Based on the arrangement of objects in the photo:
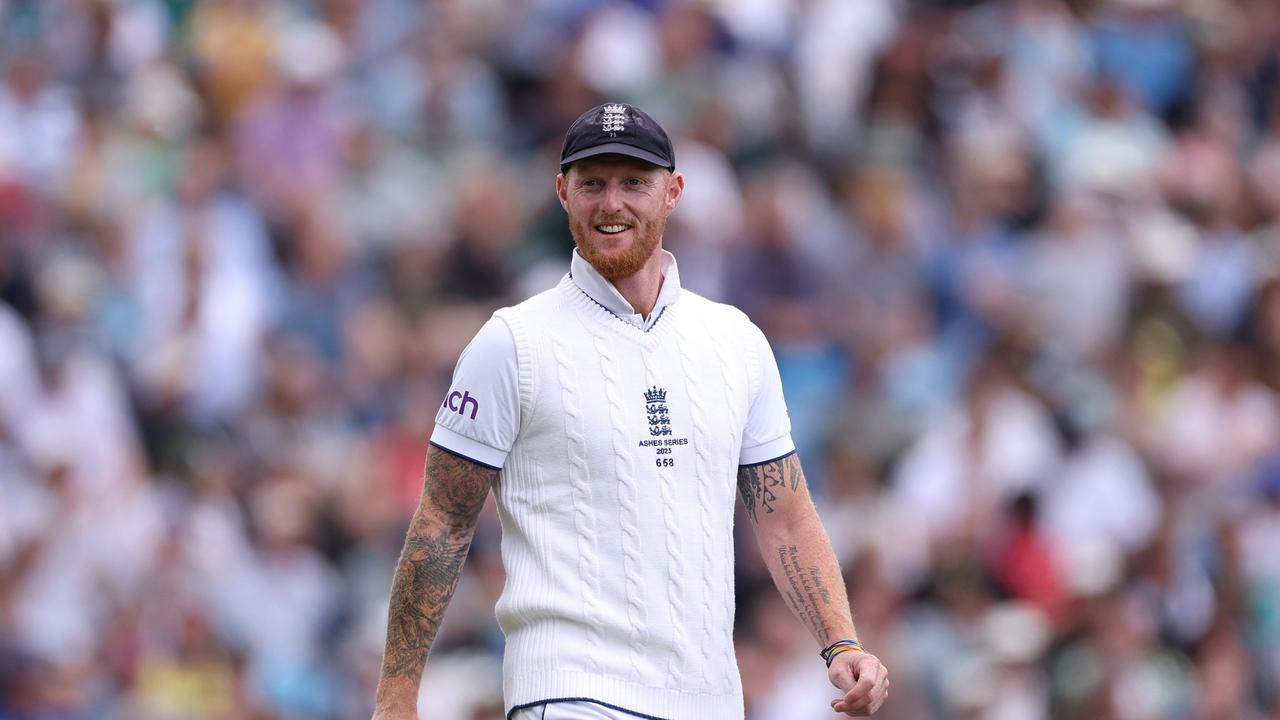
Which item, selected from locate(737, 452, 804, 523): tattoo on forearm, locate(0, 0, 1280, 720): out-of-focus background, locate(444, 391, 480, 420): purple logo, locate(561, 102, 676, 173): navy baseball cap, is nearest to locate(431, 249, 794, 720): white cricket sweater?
locate(444, 391, 480, 420): purple logo

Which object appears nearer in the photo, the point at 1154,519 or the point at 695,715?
the point at 695,715

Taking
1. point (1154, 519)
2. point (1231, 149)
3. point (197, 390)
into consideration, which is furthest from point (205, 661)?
point (1231, 149)

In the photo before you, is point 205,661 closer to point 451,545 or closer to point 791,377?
point 791,377

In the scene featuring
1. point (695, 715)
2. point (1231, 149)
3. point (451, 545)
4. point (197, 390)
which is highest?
point (1231, 149)

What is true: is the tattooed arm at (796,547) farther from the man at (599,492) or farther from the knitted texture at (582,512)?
the knitted texture at (582,512)

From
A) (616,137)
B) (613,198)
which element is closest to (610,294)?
(613,198)

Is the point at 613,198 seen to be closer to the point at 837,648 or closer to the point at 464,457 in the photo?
the point at 464,457

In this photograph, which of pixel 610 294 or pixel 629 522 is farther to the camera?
pixel 610 294

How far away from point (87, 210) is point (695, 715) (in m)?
9.15

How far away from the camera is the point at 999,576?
12.6m

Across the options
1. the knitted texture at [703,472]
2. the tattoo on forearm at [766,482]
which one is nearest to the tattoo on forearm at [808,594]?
the tattoo on forearm at [766,482]

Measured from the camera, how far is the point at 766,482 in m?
6.34

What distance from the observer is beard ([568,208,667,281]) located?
604 cm

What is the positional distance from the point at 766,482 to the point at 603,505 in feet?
2.07
